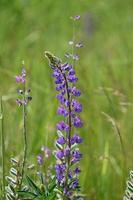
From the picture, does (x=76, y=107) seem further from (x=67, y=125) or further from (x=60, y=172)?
(x=60, y=172)

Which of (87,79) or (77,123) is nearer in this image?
(77,123)

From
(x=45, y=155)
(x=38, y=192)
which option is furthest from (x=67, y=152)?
(x=45, y=155)

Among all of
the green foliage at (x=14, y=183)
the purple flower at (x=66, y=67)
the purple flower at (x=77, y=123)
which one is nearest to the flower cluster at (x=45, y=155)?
the green foliage at (x=14, y=183)

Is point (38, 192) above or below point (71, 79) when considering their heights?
below

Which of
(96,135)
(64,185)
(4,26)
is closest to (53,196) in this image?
(64,185)

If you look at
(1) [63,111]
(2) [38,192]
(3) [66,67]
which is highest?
(3) [66,67]

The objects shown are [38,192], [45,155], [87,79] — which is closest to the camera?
[38,192]

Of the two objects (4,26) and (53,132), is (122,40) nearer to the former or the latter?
(4,26)

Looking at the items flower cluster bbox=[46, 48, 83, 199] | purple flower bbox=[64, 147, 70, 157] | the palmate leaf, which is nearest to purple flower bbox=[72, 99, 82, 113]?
flower cluster bbox=[46, 48, 83, 199]
